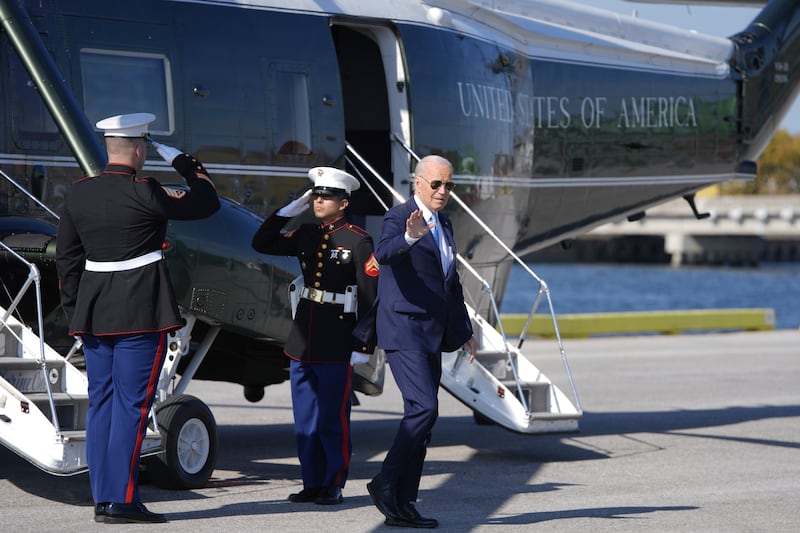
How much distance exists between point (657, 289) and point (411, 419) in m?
57.4

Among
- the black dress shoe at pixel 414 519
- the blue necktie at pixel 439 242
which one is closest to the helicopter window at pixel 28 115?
the blue necktie at pixel 439 242

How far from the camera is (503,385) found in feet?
29.8

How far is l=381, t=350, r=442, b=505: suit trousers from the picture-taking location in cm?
659

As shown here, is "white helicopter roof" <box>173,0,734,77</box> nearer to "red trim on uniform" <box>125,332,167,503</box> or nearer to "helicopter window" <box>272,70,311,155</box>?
"helicopter window" <box>272,70,311,155</box>

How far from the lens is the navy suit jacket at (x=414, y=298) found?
6.65 metres

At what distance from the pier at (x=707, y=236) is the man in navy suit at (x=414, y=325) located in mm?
61547

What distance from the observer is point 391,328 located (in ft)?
21.9

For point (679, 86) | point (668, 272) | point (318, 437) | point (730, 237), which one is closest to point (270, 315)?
point (318, 437)

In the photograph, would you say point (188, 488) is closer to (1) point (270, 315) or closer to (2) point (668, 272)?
(1) point (270, 315)

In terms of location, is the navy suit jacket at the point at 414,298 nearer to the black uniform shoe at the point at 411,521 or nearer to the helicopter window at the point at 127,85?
the black uniform shoe at the point at 411,521

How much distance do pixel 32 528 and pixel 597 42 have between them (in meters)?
8.33

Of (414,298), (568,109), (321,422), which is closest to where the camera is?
(414,298)

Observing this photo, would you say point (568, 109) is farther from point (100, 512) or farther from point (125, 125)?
point (100, 512)

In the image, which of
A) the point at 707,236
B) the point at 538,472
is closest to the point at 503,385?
the point at 538,472
